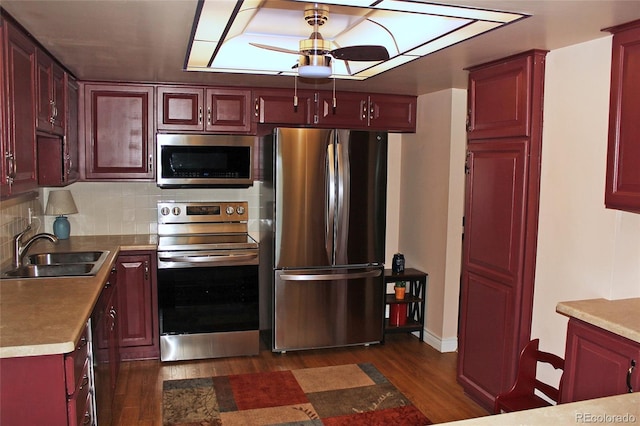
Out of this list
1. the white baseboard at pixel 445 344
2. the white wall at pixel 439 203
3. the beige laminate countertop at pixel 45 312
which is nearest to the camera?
the beige laminate countertop at pixel 45 312

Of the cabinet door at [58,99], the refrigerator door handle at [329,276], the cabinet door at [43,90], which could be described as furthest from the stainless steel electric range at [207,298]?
the cabinet door at [43,90]

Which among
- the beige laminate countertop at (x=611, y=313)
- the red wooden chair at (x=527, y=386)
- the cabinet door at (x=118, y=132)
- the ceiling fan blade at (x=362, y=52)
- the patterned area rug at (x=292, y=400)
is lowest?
the patterned area rug at (x=292, y=400)

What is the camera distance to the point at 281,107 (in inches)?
177

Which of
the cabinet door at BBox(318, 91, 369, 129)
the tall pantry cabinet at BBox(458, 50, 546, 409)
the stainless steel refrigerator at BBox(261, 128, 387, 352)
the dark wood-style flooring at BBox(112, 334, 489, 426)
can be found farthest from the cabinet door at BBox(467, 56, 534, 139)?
the dark wood-style flooring at BBox(112, 334, 489, 426)

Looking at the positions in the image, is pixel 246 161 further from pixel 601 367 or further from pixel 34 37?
pixel 601 367

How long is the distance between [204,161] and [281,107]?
77 centimetres

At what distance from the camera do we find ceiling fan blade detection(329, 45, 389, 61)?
244 centimetres

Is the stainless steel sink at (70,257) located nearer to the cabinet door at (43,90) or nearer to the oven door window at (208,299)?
the oven door window at (208,299)

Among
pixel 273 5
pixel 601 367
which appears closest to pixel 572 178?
pixel 601 367

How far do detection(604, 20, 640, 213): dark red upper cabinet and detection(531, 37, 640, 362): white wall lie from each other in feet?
0.44

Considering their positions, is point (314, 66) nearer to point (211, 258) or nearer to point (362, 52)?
point (362, 52)

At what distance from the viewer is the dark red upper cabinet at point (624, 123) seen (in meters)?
2.44

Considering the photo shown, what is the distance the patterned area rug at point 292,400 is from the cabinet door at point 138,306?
537 millimetres
